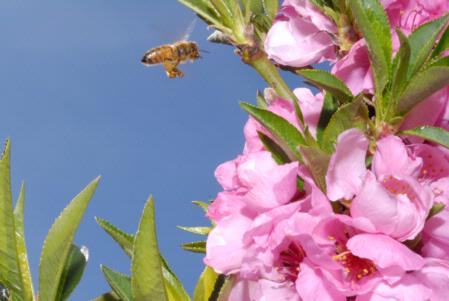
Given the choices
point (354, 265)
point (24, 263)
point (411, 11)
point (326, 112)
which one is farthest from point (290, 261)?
point (411, 11)

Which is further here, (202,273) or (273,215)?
(202,273)

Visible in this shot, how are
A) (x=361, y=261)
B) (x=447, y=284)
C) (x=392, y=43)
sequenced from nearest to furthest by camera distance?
1. (x=447, y=284)
2. (x=361, y=261)
3. (x=392, y=43)

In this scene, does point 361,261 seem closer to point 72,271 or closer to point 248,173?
point 248,173

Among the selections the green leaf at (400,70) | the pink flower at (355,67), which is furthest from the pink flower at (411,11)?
the green leaf at (400,70)

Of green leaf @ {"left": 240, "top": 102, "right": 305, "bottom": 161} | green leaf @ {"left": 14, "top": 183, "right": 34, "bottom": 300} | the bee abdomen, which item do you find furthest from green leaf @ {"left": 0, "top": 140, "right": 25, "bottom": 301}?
the bee abdomen

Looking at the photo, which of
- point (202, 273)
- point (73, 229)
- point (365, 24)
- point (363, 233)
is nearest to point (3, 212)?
point (73, 229)

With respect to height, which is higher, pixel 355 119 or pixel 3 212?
pixel 3 212

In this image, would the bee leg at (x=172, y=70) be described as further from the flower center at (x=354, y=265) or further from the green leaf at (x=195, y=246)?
the flower center at (x=354, y=265)

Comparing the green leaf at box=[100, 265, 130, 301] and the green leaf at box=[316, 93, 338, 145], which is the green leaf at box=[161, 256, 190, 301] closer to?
the green leaf at box=[100, 265, 130, 301]

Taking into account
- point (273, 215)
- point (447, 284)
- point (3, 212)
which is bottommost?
point (447, 284)
